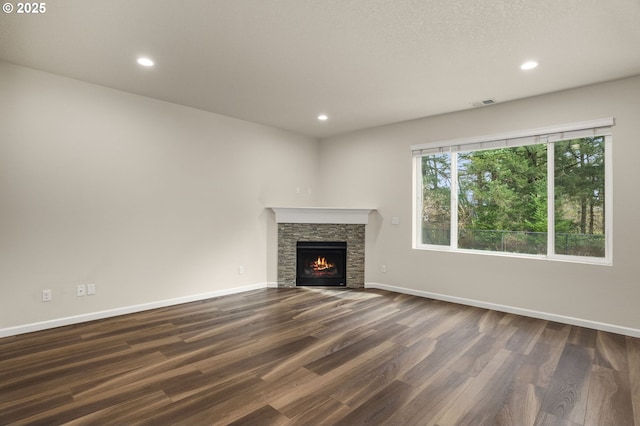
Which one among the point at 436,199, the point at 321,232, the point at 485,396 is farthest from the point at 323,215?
the point at 485,396

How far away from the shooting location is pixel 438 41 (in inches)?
104

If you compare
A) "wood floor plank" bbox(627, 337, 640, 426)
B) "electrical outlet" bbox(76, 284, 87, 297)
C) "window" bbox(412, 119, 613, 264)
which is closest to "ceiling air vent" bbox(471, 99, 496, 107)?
"window" bbox(412, 119, 613, 264)

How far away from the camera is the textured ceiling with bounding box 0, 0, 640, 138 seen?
7.38 feet

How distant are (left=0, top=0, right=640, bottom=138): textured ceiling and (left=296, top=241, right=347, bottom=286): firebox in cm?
246

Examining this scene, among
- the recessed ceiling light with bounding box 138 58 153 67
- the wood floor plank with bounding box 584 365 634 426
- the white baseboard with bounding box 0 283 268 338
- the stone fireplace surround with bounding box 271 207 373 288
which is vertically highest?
the recessed ceiling light with bounding box 138 58 153 67

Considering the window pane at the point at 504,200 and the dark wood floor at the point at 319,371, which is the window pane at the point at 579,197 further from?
the dark wood floor at the point at 319,371

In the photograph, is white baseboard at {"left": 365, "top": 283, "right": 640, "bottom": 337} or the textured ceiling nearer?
the textured ceiling

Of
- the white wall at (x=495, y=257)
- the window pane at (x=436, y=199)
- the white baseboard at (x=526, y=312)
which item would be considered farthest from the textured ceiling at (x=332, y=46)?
the white baseboard at (x=526, y=312)

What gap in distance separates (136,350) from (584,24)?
453 centimetres

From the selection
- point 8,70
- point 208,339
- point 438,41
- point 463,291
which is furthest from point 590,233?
point 8,70

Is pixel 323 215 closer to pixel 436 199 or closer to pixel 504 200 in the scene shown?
pixel 436 199

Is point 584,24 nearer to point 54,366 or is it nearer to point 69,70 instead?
point 69,70

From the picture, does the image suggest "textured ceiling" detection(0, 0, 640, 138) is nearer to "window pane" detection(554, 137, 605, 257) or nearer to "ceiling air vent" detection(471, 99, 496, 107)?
"ceiling air vent" detection(471, 99, 496, 107)

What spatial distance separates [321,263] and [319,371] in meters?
3.02
